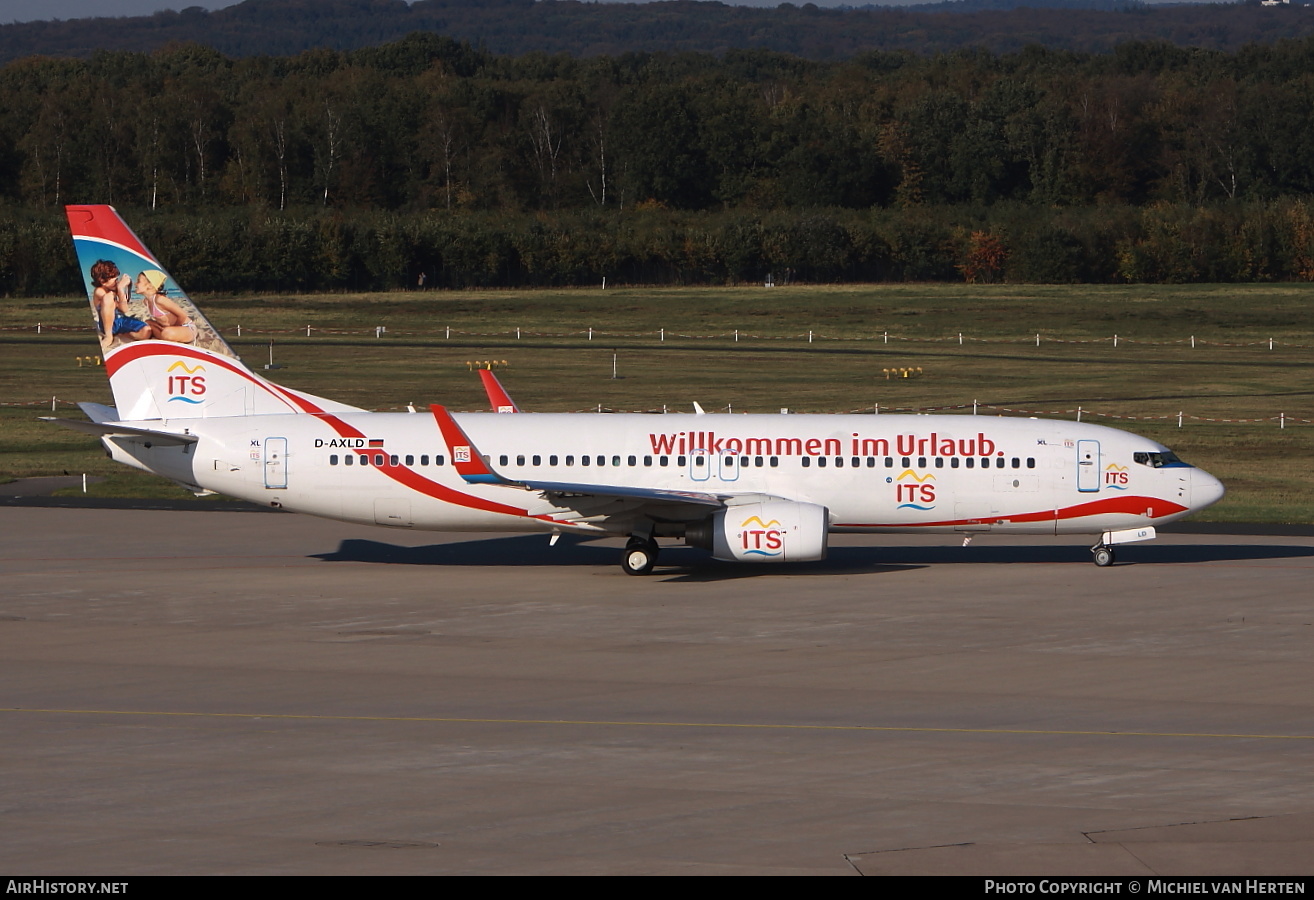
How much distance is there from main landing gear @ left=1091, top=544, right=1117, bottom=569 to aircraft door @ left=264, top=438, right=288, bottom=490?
19127 mm

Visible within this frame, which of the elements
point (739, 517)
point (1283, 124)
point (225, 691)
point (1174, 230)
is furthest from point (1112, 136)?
point (225, 691)

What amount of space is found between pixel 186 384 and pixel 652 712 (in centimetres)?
1865

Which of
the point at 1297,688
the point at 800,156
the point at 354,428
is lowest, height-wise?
the point at 1297,688

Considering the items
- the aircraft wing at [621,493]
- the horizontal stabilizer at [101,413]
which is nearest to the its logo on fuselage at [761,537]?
the aircraft wing at [621,493]

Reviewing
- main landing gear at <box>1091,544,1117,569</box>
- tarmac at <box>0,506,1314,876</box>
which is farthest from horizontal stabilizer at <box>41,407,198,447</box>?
main landing gear at <box>1091,544,1117,569</box>

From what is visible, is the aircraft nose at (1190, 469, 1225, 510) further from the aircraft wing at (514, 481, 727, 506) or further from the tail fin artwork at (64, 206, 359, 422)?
the tail fin artwork at (64, 206, 359, 422)

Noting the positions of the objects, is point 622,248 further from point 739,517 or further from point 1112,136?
point 739,517

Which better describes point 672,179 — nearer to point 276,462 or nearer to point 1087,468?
point 1087,468

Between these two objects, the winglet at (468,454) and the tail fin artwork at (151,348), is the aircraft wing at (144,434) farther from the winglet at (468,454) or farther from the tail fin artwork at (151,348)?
the winglet at (468,454)

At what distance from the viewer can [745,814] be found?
18.7m

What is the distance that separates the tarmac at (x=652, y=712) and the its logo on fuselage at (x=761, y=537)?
2.99 ft

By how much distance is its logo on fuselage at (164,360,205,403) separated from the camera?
1496 inches

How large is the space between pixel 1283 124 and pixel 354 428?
495ft

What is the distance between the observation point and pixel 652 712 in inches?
950
